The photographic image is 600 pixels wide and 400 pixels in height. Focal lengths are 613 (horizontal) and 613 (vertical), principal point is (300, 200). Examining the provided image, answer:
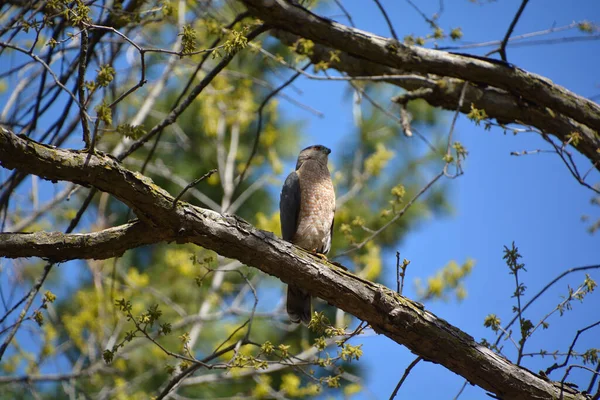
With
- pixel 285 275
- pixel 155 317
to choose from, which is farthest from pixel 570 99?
pixel 155 317

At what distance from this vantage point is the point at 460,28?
14.6 ft

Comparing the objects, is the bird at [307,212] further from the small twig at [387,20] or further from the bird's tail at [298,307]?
the small twig at [387,20]

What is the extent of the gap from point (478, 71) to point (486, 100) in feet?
1.68

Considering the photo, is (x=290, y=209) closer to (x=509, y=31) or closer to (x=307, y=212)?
(x=307, y=212)

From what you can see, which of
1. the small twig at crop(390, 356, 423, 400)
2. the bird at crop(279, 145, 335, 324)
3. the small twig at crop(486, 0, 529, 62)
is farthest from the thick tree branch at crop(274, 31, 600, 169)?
the small twig at crop(390, 356, 423, 400)

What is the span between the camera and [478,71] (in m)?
4.16

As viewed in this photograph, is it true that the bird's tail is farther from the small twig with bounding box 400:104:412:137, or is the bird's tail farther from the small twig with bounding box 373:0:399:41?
the small twig with bounding box 373:0:399:41

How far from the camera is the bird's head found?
5504 mm

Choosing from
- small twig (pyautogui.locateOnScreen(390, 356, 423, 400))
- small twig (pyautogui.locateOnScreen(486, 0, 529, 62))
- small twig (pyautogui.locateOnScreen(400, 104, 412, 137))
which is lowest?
small twig (pyautogui.locateOnScreen(390, 356, 423, 400))

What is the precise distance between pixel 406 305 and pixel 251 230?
0.88 metres

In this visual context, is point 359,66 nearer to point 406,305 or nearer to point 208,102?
point 406,305

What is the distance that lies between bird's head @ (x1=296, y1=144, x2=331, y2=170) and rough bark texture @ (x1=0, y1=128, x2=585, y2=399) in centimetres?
240

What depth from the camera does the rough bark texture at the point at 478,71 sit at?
156 inches

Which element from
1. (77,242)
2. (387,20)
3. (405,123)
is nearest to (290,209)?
(405,123)
